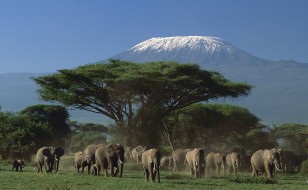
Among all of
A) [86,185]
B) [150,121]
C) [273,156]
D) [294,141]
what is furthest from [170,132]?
[86,185]

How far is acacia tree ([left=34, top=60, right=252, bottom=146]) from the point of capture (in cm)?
4953

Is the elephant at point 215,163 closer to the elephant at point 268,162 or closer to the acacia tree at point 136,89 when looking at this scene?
the elephant at point 268,162

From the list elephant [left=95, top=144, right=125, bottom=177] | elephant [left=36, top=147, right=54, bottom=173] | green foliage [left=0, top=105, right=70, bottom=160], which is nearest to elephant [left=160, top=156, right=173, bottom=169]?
elephant [left=95, top=144, right=125, bottom=177]

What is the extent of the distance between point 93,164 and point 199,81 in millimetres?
19508

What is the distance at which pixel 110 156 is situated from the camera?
30.4m

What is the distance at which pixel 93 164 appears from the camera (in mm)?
32594

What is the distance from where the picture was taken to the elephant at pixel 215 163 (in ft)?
121

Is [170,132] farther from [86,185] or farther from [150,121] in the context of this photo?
[86,185]

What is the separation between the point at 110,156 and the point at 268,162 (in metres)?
8.58

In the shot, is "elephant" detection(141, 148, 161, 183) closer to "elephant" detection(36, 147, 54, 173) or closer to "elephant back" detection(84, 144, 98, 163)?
"elephant back" detection(84, 144, 98, 163)

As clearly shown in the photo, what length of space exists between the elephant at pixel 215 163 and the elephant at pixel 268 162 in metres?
3.54

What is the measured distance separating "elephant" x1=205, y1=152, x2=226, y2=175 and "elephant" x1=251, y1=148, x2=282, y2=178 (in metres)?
3.54

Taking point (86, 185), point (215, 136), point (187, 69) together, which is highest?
point (187, 69)

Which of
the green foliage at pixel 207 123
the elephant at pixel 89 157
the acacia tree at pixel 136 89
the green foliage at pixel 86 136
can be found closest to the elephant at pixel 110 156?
the elephant at pixel 89 157
